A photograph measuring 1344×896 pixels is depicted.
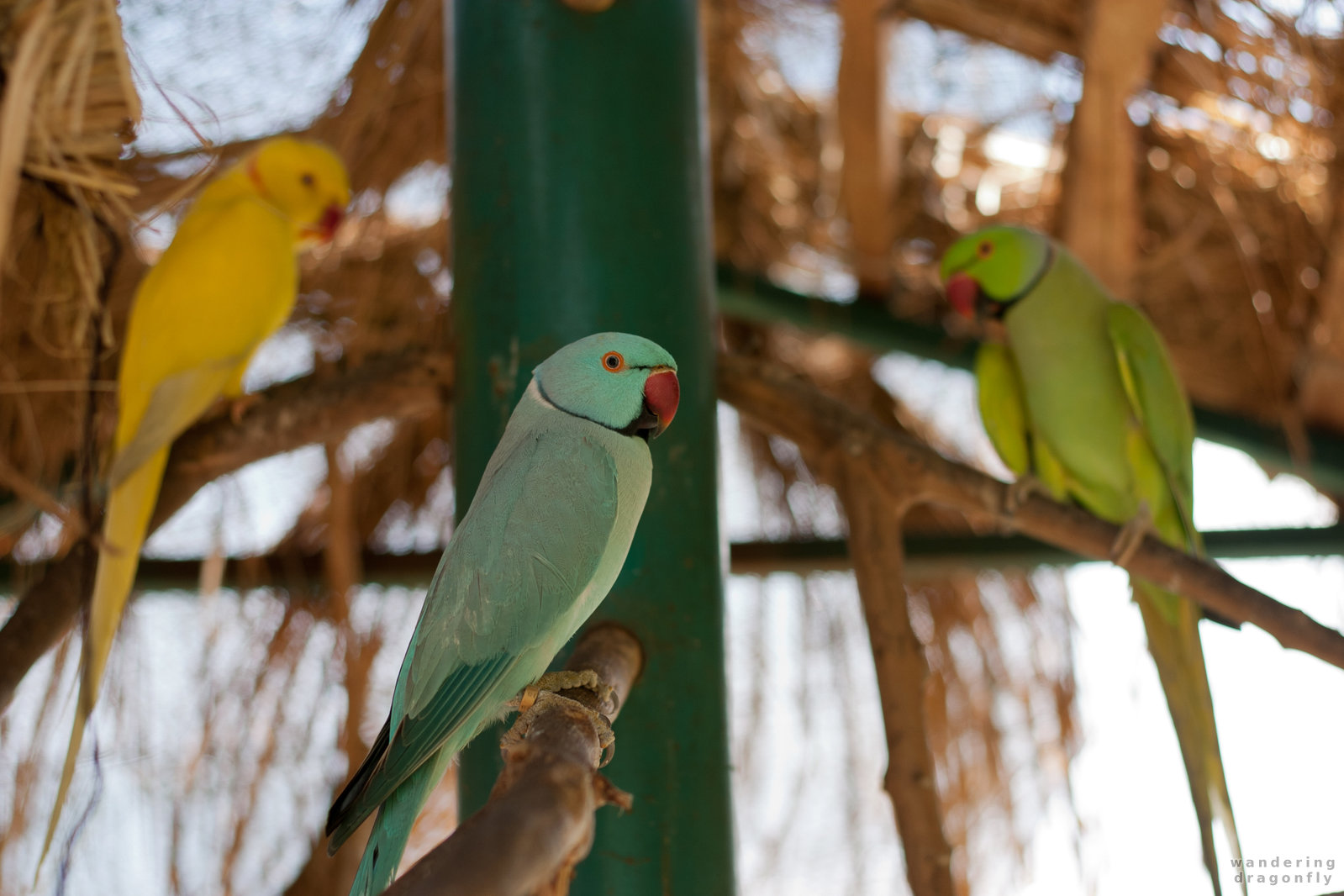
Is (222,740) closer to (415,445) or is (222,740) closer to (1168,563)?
(415,445)

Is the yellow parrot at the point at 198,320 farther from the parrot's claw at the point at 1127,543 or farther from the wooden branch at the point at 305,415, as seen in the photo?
the parrot's claw at the point at 1127,543

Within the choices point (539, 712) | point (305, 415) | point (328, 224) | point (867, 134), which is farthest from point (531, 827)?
Answer: point (867, 134)

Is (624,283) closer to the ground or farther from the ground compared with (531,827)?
farther from the ground

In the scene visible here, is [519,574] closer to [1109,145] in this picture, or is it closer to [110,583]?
[110,583]

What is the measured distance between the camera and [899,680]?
1509 mm

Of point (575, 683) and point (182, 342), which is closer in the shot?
point (575, 683)

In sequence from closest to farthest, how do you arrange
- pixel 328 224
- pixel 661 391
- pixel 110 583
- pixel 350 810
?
pixel 350 810, pixel 661 391, pixel 110 583, pixel 328 224

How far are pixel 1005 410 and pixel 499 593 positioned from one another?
1.31 meters

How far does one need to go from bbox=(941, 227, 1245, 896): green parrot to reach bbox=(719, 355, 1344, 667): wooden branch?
0.44 ft

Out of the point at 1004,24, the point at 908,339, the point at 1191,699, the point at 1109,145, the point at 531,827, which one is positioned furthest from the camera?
the point at 908,339

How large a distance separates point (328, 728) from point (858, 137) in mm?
1980

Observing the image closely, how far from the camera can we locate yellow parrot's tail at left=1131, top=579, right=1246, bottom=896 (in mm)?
1623

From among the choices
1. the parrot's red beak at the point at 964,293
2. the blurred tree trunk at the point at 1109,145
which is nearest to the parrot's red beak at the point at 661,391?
the parrot's red beak at the point at 964,293

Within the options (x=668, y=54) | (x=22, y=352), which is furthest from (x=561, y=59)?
(x=22, y=352)
